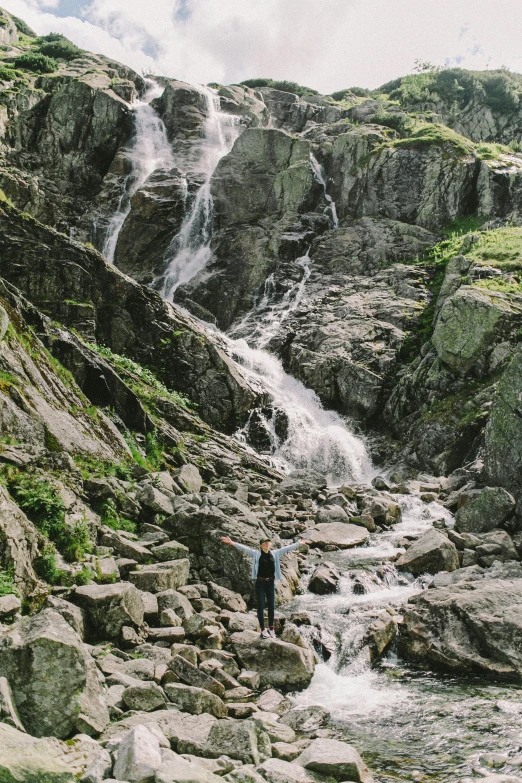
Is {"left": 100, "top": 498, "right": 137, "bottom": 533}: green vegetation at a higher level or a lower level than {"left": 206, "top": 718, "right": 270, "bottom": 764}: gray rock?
higher

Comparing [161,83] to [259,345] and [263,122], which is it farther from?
[259,345]

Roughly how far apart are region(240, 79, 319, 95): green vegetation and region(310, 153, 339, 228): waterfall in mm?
36041

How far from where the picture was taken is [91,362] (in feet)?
62.3

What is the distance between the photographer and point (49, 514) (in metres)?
10.0

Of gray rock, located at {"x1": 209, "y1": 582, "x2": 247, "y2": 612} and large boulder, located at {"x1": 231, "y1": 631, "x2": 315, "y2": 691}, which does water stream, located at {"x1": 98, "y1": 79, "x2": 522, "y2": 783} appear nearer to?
large boulder, located at {"x1": 231, "y1": 631, "x2": 315, "y2": 691}

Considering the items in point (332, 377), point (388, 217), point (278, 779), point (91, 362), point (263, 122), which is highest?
point (263, 122)

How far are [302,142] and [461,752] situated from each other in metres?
53.8

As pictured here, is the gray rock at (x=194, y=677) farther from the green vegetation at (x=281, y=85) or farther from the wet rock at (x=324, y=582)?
the green vegetation at (x=281, y=85)

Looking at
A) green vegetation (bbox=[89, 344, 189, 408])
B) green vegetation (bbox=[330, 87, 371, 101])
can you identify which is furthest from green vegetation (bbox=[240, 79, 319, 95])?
green vegetation (bbox=[89, 344, 189, 408])

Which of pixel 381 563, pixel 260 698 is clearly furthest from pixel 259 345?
pixel 260 698

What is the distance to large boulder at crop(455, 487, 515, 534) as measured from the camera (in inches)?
671

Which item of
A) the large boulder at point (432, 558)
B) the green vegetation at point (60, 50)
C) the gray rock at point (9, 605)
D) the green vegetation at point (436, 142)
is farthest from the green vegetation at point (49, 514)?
the green vegetation at point (60, 50)

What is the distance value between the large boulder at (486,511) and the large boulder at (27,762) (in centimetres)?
1502

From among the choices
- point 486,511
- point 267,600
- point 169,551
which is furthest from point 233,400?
point 267,600
